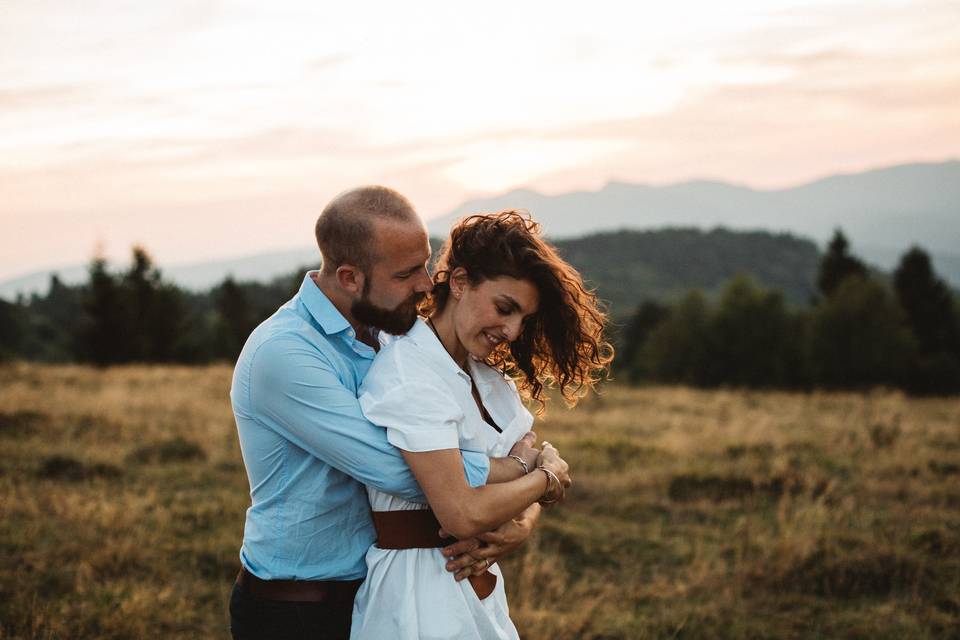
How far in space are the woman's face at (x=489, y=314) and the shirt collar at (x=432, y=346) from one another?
0.37 ft

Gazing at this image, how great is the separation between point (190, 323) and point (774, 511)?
41217mm

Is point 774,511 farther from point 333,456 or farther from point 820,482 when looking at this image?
point 333,456

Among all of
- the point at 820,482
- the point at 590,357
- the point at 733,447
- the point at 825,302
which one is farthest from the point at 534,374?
the point at 825,302

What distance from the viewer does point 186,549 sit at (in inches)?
236

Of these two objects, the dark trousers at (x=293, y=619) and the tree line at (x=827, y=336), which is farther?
the tree line at (x=827, y=336)

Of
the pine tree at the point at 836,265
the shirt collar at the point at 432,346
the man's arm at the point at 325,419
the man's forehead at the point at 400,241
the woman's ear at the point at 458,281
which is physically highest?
the man's forehead at the point at 400,241

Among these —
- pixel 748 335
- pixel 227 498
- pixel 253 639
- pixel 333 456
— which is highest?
pixel 333 456

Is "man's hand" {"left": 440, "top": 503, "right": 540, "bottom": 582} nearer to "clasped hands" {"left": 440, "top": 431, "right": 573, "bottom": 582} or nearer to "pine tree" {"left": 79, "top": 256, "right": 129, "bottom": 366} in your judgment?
"clasped hands" {"left": 440, "top": 431, "right": 573, "bottom": 582}

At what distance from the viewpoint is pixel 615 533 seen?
6.95 meters

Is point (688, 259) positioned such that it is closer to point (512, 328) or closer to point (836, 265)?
point (836, 265)

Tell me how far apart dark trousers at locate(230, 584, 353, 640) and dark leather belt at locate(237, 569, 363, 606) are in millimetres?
14

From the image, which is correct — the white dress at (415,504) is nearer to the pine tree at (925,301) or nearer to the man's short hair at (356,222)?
the man's short hair at (356,222)

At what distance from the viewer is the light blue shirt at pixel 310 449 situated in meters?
2.47

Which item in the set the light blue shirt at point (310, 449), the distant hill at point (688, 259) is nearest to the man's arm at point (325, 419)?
the light blue shirt at point (310, 449)
